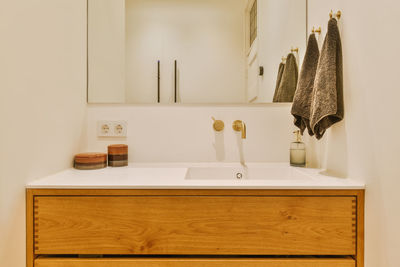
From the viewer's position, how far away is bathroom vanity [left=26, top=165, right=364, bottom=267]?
0.76m

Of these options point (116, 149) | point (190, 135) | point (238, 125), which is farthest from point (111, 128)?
point (238, 125)

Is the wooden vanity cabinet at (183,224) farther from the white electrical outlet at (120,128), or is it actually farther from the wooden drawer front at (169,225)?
the white electrical outlet at (120,128)

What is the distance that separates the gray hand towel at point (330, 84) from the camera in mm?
869

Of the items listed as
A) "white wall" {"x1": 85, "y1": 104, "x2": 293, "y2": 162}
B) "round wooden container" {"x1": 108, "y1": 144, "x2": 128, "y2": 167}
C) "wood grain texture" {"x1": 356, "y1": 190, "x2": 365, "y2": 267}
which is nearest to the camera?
"wood grain texture" {"x1": 356, "y1": 190, "x2": 365, "y2": 267}

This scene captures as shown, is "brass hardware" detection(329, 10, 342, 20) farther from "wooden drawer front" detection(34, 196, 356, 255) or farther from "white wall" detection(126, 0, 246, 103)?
"wooden drawer front" detection(34, 196, 356, 255)

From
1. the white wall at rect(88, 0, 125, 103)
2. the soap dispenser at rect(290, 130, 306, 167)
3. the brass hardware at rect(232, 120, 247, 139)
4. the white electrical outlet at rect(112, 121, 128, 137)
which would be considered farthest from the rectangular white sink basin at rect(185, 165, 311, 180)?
the white wall at rect(88, 0, 125, 103)

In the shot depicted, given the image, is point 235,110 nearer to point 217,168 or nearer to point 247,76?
point 247,76

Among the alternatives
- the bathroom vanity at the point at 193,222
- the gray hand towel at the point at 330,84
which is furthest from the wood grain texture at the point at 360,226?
the gray hand towel at the point at 330,84

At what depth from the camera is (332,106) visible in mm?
855

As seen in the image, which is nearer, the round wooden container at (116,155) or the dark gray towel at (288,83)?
the round wooden container at (116,155)

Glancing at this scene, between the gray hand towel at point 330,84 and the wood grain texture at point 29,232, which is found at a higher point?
the gray hand towel at point 330,84

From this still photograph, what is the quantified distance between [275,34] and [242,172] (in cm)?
Result: 77

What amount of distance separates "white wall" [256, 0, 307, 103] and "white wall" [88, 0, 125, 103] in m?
0.74

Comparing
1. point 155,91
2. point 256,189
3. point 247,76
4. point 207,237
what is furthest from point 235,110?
point 207,237
